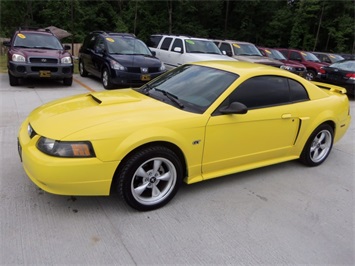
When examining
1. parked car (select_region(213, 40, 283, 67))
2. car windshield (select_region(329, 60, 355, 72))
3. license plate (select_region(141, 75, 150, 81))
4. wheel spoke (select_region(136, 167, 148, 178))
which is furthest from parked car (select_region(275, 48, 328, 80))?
wheel spoke (select_region(136, 167, 148, 178))

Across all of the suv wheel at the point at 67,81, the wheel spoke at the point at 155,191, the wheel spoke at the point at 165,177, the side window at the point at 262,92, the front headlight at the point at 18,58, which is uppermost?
the side window at the point at 262,92

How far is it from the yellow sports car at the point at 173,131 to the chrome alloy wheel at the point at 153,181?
0.01 meters

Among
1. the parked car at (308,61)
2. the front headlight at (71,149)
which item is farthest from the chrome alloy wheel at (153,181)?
the parked car at (308,61)

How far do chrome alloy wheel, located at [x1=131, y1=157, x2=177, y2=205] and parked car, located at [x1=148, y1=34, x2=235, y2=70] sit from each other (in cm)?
781

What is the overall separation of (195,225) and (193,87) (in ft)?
5.30

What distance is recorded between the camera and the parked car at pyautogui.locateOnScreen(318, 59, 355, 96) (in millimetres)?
11398

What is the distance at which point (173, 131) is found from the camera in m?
3.18

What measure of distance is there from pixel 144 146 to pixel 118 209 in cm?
71

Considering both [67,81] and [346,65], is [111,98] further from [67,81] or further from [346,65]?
[346,65]

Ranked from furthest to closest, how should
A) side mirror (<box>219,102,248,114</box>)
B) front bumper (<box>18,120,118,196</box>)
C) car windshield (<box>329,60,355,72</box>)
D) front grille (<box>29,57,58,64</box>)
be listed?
car windshield (<box>329,60,355,72</box>)
front grille (<box>29,57,58,64</box>)
side mirror (<box>219,102,248,114</box>)
front bumper (<box>18,120,118,196</box>)

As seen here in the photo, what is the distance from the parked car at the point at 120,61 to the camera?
361 inches

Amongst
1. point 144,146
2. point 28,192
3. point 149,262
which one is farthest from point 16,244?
point 144,146

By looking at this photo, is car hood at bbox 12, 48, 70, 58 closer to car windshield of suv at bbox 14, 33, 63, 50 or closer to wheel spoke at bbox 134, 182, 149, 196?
car windshield of suv at bbox 14, 33, 63, 50

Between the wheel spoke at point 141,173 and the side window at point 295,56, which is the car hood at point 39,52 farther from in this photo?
the side window at point 295,56
